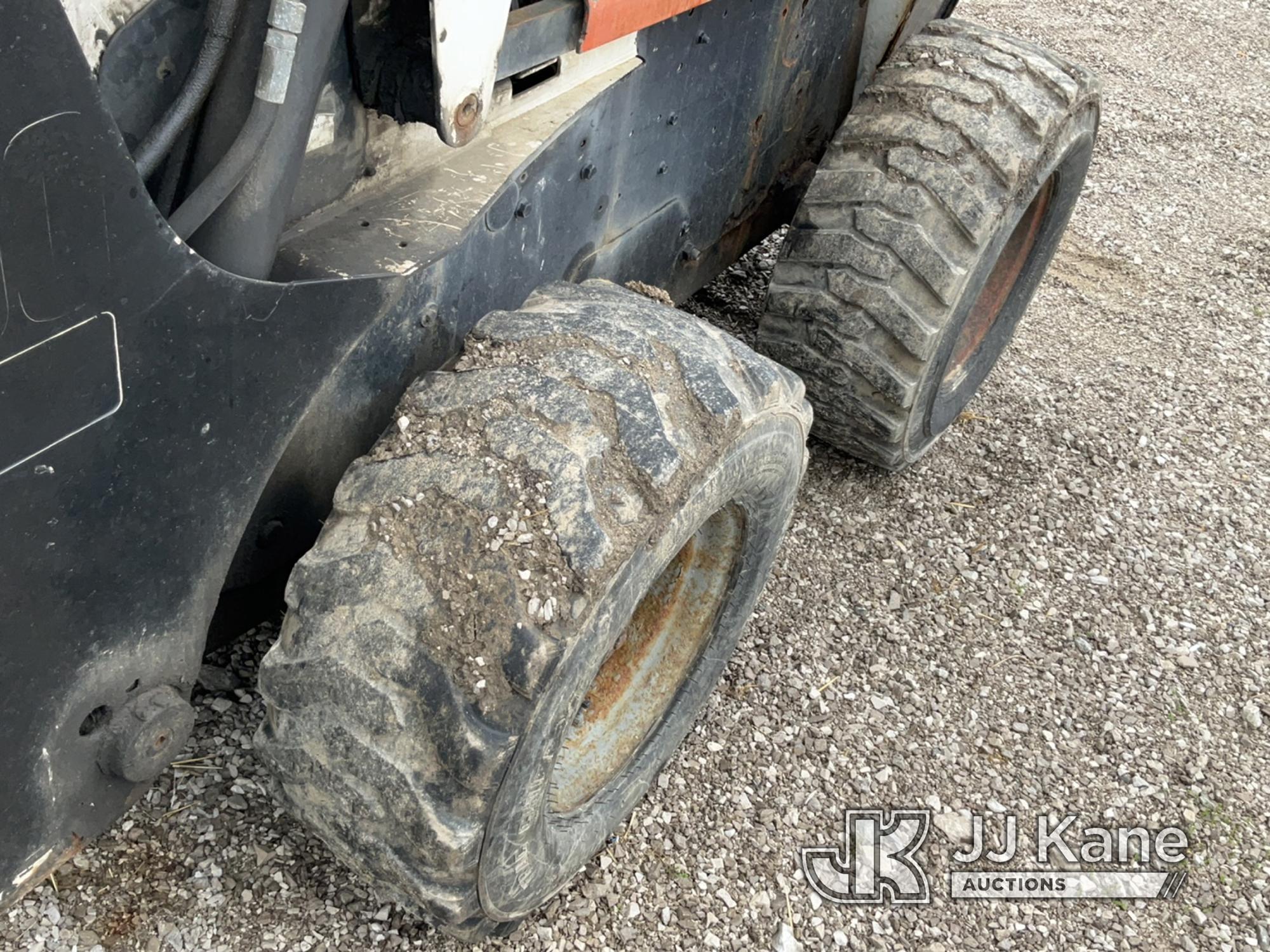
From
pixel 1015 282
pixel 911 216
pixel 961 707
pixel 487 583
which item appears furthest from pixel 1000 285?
pixel 487 583

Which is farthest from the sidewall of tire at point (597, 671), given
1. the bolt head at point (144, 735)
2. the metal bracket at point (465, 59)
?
the metal bracket at point (465, 59)

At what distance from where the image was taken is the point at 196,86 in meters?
1.17

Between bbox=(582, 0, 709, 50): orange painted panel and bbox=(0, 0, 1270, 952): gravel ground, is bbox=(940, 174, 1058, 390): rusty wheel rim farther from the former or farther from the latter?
bbox=(582, 0, 709, 50): orange painted panel

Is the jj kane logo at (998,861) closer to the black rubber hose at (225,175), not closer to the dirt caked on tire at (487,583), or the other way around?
the dirt caked on tire at (487,583)

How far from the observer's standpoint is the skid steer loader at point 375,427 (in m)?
1.10

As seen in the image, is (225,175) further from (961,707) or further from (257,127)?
(961,707)

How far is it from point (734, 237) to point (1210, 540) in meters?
1.51

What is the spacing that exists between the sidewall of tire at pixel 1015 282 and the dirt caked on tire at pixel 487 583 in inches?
41.3

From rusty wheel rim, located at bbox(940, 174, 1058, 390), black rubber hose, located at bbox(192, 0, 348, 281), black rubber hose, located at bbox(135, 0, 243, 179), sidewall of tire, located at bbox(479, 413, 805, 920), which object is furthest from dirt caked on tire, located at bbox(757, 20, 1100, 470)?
black rubber hose, located at bbox(135, 0, 243, 179)

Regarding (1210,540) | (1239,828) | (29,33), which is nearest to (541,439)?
(29,33)

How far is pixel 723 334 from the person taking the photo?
5.72ft

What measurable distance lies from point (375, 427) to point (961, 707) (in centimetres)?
148

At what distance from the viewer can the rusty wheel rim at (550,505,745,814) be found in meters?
1.94

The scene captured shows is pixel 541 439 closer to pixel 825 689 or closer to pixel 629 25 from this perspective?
pixel 629 25
